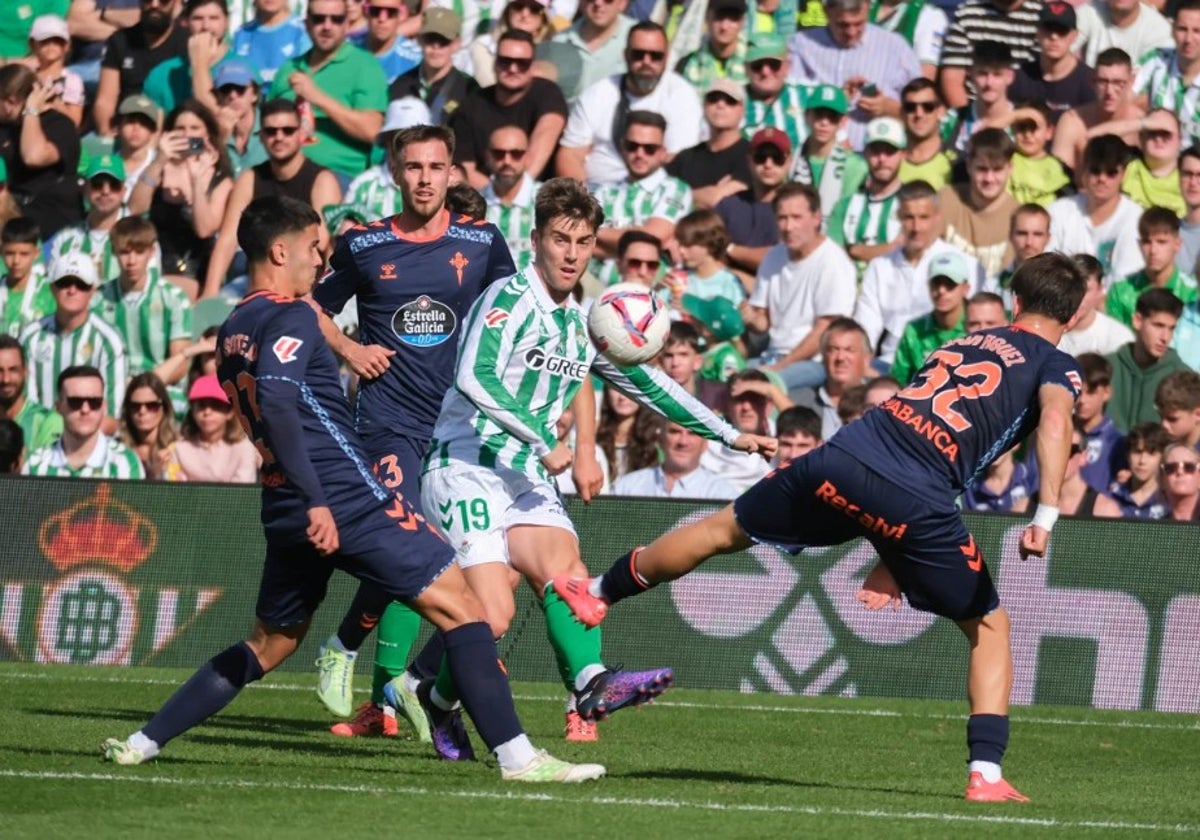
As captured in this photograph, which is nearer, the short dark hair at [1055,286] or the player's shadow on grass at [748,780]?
the short dark hair at [1055,286]

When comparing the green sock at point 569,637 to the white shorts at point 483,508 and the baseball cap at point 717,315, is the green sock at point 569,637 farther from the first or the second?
the baseball cap at point 717,315

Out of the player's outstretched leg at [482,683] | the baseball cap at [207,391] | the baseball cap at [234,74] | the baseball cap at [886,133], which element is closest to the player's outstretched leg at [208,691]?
the player's outstretched leg at [482,683]

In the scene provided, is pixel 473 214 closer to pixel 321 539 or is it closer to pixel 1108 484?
pixel 321 539

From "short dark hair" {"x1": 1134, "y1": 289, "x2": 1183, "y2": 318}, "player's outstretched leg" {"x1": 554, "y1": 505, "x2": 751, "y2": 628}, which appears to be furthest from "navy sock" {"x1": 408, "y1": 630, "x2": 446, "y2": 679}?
"short dark hair" {"x1": 1134, "y1": 289, "x2": 1183, "y2": 318}

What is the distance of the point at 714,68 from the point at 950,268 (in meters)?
3.40

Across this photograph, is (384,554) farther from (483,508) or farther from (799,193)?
(799,193)

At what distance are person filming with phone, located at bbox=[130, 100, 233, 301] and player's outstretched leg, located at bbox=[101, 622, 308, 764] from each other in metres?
8.64

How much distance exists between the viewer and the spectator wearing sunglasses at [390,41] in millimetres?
17344

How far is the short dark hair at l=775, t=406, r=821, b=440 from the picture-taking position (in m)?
13.2

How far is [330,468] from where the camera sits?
311 inches

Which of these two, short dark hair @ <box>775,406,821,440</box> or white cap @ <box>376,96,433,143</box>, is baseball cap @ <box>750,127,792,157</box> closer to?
white cap @ <box>376,96,433,143</box>

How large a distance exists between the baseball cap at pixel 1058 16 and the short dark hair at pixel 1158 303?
300cm

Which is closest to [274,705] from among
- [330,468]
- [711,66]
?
[330,468]

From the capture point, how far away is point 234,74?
55.9 ft
